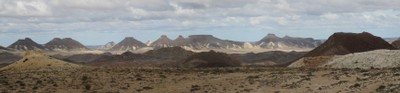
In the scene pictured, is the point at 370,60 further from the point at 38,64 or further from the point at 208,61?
the point at 208,61

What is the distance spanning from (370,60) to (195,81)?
69.0 feet

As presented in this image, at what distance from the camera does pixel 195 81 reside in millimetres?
42500

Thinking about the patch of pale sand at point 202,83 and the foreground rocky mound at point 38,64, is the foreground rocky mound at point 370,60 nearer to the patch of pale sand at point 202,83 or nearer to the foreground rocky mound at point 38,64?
the patch of pale sand at point 202,83

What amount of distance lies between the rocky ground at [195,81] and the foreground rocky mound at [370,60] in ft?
35.9

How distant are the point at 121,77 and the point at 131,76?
95 cm

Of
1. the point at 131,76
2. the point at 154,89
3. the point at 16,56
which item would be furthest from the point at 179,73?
the point at 16,56

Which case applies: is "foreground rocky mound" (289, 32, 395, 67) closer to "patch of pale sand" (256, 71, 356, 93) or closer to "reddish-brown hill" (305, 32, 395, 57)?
"reddish-brown hill" (305, 32, 395, 57)

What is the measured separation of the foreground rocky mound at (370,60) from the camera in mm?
52000

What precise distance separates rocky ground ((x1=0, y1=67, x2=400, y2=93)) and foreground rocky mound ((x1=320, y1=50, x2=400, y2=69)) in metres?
10.9

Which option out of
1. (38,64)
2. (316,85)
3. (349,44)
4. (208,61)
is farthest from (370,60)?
(208,61)

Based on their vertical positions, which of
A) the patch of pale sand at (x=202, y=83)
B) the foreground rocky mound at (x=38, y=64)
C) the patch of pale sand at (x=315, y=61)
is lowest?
the patch of pale sand at (x=202, y=83)

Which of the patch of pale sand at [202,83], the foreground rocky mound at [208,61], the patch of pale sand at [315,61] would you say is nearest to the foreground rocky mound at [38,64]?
the patch of pale sand at [202,83]

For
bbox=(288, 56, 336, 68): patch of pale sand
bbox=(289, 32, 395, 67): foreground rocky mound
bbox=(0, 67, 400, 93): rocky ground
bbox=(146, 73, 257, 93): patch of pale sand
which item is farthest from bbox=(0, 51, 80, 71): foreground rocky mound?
bbox=(289, 32, 395, 67): foreground rocky mound

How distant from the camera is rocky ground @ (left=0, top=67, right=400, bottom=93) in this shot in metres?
30.7
